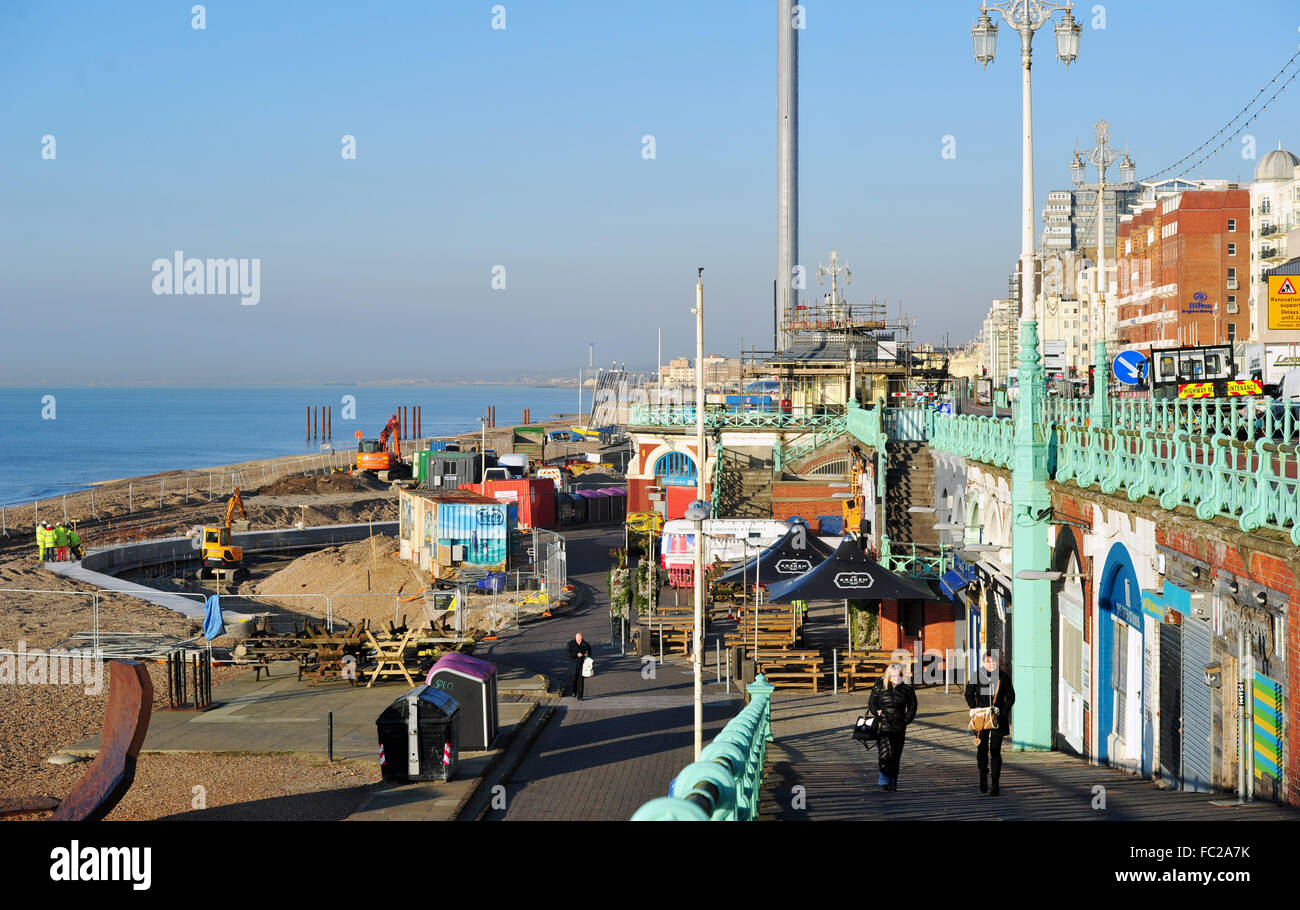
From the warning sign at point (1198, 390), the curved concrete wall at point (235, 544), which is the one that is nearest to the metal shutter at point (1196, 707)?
the warning sign at point (1198, 390)

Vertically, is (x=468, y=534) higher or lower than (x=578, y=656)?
higher

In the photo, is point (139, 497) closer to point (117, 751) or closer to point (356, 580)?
point (356, 580)

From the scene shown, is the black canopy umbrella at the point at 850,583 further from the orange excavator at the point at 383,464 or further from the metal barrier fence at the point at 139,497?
the orange excavator at the point at 383,464

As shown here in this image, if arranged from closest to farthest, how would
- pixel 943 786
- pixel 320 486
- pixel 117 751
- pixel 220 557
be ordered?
pixel 117 751 → pixel 943 786 → pixel 220 557 → pixel 320 486

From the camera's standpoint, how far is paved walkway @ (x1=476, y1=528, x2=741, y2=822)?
1455 cm

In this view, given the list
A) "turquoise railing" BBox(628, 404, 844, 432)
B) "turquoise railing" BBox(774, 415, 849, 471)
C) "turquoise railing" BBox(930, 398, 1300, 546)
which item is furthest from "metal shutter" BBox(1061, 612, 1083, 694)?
"turquoise railing" BBox(628, 404, 844, 432)

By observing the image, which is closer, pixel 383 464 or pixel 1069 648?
pixel 1069 648

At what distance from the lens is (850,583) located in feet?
68.6

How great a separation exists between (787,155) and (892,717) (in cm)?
10870

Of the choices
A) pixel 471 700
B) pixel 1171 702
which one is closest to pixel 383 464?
pixel 471 700

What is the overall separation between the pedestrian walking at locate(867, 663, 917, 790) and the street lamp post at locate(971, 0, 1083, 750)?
350cm

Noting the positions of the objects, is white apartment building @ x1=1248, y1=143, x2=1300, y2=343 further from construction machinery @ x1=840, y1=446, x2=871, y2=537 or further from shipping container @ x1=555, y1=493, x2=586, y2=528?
construction machinery @ x1=840, y1=446, x2=871, y2=537

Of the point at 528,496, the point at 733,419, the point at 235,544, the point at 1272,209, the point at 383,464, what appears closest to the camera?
the point at 733,419
